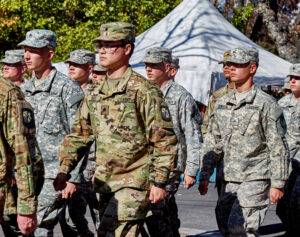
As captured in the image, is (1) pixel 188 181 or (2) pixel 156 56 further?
(2) pixel 156 56

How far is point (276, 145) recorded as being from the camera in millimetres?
8133

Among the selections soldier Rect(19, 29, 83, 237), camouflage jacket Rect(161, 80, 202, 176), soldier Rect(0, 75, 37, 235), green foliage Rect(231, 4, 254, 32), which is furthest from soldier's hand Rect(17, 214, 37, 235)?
green foliage Rect(231, 4, 254, 32)

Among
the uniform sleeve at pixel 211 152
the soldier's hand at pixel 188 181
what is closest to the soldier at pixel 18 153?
the uniform sleeve at pixel 211 152

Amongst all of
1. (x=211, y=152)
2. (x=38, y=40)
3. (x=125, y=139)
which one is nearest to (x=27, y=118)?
(x=125, y=139)

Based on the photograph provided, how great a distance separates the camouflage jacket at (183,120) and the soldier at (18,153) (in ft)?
11.9

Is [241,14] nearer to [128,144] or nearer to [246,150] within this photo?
[246,150]

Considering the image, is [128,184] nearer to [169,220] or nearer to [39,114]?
[39,114]

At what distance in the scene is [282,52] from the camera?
104 feet

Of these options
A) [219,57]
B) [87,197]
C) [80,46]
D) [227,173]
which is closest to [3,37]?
[80,46]

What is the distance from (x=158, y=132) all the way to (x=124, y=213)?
58cm

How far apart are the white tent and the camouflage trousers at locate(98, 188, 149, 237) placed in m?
11.9

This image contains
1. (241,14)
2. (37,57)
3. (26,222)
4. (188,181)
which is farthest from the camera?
(241,14)

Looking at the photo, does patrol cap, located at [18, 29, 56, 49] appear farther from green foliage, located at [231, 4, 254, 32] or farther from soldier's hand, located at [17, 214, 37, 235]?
green foliage, located at [231, 4, 254, 32]

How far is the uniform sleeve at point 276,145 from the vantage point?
26.4ft
